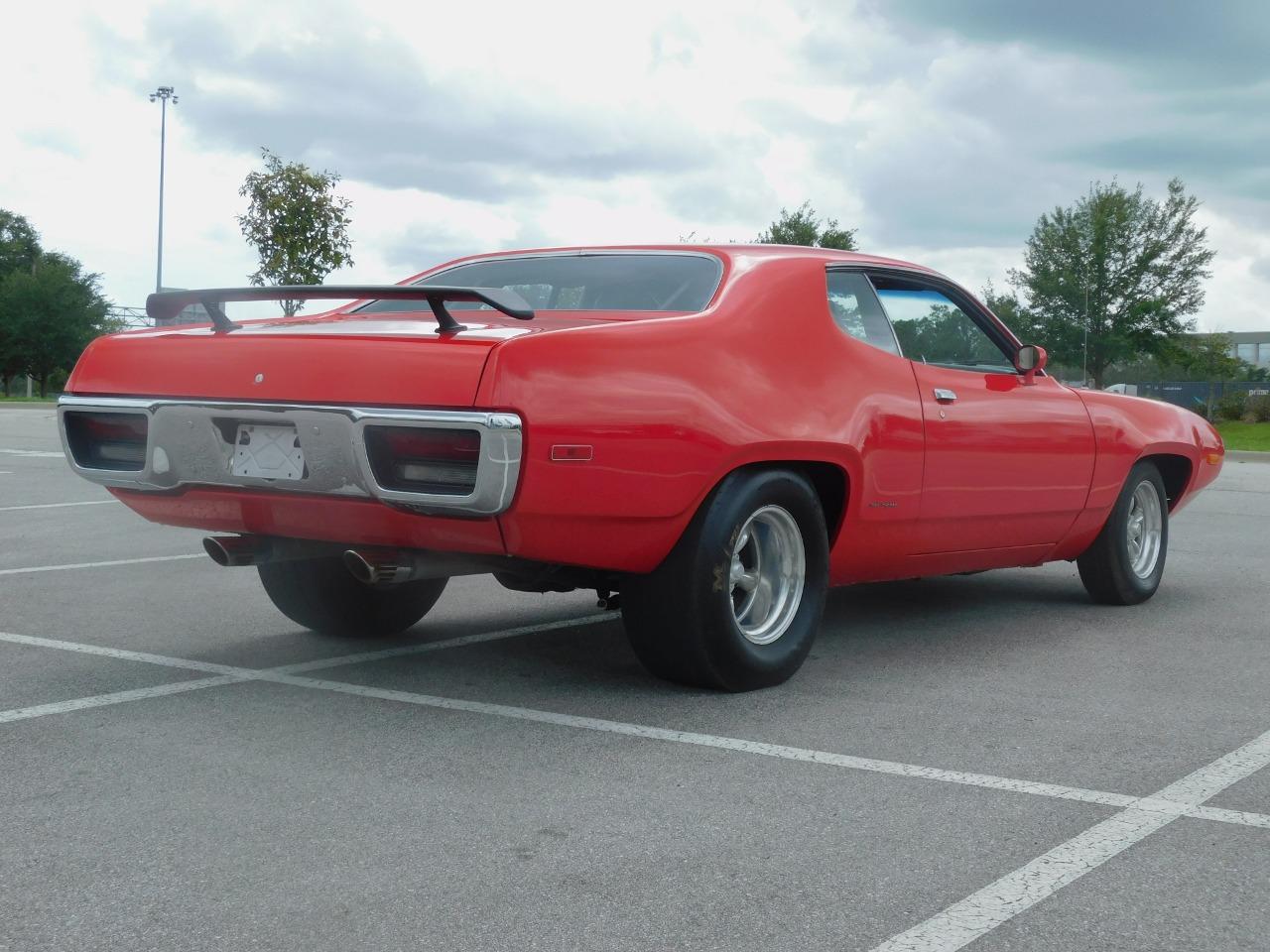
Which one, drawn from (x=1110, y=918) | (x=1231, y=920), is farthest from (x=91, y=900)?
(x=1231, y=920)

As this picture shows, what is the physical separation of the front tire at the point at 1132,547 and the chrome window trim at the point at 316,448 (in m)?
3.73

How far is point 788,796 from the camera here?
370cm

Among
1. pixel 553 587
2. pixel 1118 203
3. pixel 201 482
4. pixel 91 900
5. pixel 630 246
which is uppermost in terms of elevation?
pixel 1118 203

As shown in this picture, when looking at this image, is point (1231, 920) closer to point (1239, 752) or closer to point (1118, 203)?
point (1239, 752)

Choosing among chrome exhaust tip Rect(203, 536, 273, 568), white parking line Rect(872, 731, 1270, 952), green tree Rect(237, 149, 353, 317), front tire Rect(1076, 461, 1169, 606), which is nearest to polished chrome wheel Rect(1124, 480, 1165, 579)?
front tire Rect(1076, 461, 1169, 606)

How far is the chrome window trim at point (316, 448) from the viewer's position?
4082 millimetres

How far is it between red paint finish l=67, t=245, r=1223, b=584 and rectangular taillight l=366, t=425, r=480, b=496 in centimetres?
9

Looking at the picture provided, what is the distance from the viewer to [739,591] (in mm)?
4973

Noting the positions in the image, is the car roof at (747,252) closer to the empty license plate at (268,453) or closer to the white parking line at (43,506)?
Result: the empty license plate at (268,453)

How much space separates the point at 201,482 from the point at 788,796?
211 cm

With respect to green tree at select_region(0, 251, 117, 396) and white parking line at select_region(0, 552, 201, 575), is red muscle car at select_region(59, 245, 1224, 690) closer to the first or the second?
white parking line at select_region(0, 552, 201, 575)

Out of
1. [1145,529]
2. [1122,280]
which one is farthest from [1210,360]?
[1145,529]

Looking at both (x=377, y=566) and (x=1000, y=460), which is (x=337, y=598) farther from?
(x=1000, y=460)

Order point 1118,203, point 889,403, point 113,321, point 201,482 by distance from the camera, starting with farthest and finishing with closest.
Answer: point 113,321
point 1118,203
point 889,403
point 201,482
